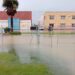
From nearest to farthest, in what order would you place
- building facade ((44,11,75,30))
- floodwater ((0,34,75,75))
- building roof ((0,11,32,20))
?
floodwater ((0,34,75,75)), building roof ((0,11,32,20)), building facade ((44,11,75,30))

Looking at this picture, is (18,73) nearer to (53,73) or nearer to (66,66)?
(53,73)

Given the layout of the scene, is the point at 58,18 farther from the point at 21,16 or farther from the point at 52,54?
the point at 52,54

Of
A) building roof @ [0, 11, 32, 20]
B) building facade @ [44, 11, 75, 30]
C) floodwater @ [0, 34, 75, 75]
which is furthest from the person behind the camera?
building facade @ [44, 11, 75, 30]

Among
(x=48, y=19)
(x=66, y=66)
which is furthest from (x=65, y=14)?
(x=66, y=66)

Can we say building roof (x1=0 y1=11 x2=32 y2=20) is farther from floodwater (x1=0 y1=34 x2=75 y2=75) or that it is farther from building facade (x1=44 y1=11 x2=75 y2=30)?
floodwater (x1=0 y1=34 x2=75 y2=75)

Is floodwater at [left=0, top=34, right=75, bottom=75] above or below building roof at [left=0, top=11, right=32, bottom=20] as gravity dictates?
below

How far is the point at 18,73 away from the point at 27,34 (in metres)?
29.3

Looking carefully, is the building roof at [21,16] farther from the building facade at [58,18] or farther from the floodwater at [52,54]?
the floodwater at [52,54]

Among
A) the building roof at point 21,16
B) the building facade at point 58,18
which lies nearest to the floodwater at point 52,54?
the building roof at point 21,16

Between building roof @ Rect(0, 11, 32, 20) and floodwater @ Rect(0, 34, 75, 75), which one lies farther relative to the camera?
building roof @ Rect(0, 11, 32, 20)

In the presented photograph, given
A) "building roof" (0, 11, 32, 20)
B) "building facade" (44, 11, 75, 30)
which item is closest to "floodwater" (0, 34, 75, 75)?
"building roof" (0, 11, 32, 20)

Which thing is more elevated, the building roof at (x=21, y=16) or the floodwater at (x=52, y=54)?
the building roof at (x=21, y=16)

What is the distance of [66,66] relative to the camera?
11141mm

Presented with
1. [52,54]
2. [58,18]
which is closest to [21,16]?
[58,18]
